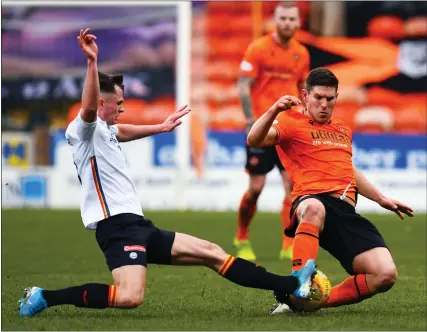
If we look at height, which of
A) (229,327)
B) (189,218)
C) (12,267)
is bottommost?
(189,218)

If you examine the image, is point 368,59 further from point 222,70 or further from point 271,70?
point 271,70

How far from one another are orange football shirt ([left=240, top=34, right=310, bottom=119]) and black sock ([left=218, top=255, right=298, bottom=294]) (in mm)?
4626

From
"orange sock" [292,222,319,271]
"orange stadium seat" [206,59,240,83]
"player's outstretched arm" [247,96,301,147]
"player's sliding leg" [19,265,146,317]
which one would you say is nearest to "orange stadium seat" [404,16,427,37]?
"orange stadium seat" [206,59,240,83]

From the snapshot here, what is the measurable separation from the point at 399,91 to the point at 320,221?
14181 mm

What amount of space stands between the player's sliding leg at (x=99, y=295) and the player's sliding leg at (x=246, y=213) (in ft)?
14.2

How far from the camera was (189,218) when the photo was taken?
15.9m

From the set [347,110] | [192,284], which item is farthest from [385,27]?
[192,284]

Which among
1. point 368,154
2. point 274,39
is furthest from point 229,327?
point 368,154

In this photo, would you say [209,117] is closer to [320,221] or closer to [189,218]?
[189,218]

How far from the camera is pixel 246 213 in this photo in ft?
35.5

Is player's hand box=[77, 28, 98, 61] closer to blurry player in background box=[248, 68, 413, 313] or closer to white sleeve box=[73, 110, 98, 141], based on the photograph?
white sleeve box=[73, 110, 98, 141]

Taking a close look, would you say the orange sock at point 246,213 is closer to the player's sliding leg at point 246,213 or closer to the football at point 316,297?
the player's sliding leg at point 246,213

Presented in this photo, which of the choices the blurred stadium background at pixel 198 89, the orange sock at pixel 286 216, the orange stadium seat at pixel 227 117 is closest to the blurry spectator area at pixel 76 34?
the blurred stadium background at pixel 198 89

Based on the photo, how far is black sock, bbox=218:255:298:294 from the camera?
6.38 meters
